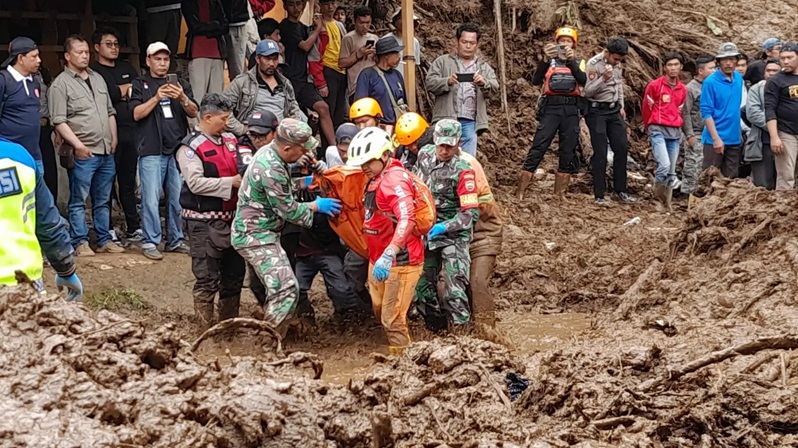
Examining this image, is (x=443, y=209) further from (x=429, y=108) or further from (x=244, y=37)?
(x=429, y=108)

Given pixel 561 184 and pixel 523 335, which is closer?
pixel 523 335

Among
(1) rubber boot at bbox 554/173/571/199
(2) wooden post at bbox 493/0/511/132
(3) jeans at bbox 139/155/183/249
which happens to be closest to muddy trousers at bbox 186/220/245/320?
(3) jeans at bbox 139/155/183/249

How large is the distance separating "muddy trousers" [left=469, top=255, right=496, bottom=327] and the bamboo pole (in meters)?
3.13

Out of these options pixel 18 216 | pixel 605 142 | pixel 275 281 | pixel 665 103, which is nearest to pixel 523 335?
pixel 275 281

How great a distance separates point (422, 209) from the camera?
7582 millimetres

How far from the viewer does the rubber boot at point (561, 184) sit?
1338 cm

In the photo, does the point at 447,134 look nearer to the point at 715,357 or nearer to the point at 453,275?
the point at 453,275

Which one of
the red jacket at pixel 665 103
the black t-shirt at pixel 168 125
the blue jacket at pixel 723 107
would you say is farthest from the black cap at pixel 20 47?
the red jacket at pixel 665 103

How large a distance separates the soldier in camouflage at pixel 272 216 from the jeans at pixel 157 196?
89.1 inches

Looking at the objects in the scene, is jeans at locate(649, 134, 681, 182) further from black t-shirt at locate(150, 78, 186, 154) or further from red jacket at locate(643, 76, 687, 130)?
black t-shirt at locate(150, 78, 186, 154)

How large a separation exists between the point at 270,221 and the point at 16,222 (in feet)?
9.44

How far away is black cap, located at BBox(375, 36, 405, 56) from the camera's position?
10727 mm

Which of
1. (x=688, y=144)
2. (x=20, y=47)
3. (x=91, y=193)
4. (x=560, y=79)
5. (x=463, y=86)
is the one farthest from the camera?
(x=688, y=144)

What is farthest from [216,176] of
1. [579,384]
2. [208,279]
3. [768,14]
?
[768,14]
